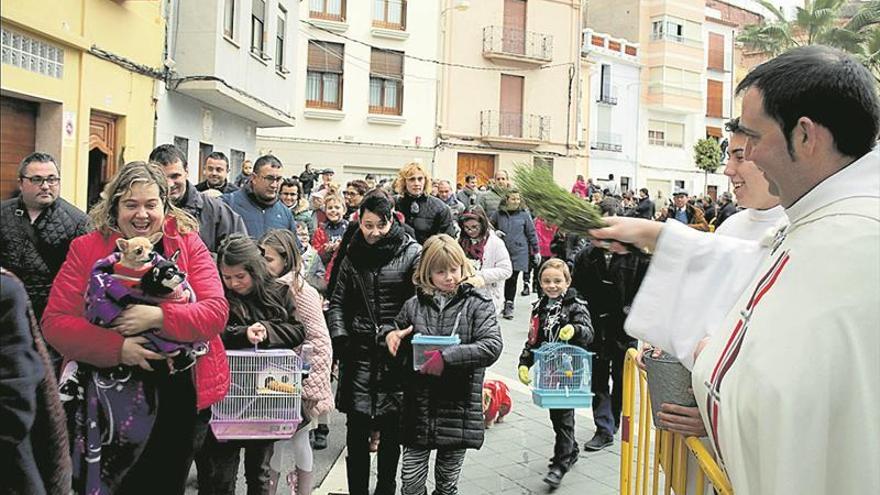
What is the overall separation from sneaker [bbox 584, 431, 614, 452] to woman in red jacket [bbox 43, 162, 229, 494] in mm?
3258

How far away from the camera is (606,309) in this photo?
5992 millimetres

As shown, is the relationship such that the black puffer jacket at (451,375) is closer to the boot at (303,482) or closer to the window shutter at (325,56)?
the boot at (303,482)

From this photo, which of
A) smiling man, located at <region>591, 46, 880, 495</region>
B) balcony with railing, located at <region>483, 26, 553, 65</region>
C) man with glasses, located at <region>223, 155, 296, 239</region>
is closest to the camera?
smiling man, located at <region>591, 46, 880, 495</region>

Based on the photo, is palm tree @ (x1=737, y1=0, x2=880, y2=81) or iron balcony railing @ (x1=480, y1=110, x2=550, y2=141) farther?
iron balcony railing @ (x1=480, y1=110, x2=550, y2=141)

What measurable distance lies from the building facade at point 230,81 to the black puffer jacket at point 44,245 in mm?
1659

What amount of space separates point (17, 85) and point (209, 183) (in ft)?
19.1

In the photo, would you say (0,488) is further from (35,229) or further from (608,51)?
(608,51)

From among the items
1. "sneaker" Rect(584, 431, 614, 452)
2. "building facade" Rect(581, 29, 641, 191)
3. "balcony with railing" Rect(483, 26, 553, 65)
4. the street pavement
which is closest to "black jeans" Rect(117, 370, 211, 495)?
the street pavement

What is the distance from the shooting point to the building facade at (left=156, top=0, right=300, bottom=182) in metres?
9.55

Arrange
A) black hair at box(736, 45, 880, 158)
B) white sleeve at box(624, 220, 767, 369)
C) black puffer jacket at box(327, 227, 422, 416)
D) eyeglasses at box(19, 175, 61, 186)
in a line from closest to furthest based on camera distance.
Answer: black hair at box(736, 45, 880, 158) < eyeglasses at box(19, 175, 61, 186) < white sleeve at box(624, 220, 767, 369) < black puffer jacket at box(327, 227, 422, 416)

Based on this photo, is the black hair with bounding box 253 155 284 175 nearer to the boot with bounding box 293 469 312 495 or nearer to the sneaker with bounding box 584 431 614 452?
the boot with bounding box 293 469 312 495

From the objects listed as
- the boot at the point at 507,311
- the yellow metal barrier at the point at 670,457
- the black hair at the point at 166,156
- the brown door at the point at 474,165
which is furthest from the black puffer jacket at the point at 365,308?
the brown door at the point at 474,165

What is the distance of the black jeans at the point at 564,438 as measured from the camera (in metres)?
5.23

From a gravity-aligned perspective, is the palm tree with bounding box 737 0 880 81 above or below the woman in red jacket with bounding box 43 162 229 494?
above
